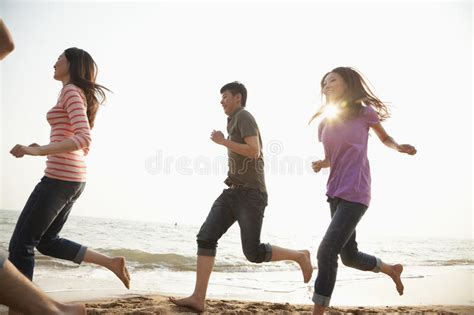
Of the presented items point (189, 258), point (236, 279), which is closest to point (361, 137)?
point (236, 279)

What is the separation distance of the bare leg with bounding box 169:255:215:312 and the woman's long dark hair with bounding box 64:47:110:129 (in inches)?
58.1

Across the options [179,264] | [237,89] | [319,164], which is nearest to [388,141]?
[319,164]

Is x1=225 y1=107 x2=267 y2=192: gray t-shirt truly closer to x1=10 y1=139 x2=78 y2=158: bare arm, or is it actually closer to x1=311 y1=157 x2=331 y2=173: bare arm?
x1=311 y1=157 x2=331 y2=173: bare arm

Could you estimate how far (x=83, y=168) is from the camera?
3.24m

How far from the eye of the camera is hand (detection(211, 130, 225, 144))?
3.69m

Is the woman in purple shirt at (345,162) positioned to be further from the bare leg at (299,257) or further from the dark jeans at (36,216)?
the dark jeans at (36,216)

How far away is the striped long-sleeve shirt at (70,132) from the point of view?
308cm

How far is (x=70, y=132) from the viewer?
127 inches

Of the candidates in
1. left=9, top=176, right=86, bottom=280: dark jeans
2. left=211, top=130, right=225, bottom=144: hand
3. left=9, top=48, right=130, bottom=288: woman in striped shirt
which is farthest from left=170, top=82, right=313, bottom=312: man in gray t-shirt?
left=9, top=176, right=86, bottom=280: dark jeans

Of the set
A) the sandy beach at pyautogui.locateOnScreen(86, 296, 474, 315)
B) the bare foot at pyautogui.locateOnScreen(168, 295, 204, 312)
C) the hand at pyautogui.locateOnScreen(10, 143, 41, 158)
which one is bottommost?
the sandy beach at pyautogui.locateOnScreen(86, 296, 474, 315)

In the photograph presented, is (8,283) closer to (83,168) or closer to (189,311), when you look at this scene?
(83,168)

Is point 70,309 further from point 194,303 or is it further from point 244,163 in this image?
point 244,163

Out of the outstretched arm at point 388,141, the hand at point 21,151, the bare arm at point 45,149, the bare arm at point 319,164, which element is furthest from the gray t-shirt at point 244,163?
the hand at point 21,151

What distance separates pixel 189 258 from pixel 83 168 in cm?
739
